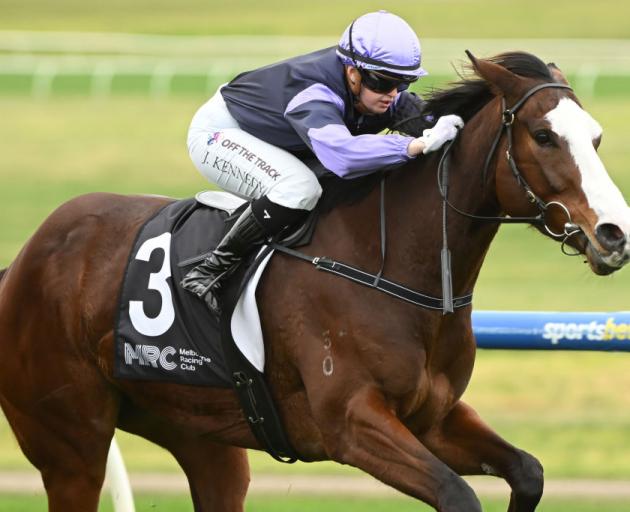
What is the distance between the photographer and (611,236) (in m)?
4.20

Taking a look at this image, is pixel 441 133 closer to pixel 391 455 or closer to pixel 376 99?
pixel 376 99

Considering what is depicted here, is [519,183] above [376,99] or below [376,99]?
below

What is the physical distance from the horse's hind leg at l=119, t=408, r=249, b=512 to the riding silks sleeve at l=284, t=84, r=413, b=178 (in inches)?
58.3

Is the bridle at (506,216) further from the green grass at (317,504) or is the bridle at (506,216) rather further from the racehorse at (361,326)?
the green grass at (317,504)

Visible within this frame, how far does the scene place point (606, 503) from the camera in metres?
6.83

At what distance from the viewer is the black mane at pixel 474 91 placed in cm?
458

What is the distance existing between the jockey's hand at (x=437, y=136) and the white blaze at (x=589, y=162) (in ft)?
1.24

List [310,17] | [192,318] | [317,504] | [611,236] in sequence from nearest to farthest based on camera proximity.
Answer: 1. [611,236]
2. [192,318]
3. [317,504]
4. [310,17]

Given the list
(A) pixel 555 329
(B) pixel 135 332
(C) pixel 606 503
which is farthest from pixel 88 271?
(C) pixel 606 503

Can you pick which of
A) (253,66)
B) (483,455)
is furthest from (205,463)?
(253,66)

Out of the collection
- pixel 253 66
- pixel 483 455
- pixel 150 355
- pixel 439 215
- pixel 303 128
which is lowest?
pixel 253 66

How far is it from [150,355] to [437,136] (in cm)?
140

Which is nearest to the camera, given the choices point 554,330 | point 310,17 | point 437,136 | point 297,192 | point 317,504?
point 437,136

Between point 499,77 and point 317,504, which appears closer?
point 499,77
